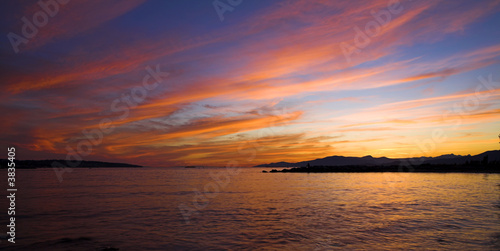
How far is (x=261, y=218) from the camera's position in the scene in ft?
77.0

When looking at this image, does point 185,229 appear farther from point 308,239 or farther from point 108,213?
point 108,213

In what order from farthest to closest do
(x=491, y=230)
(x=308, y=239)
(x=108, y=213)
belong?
(x=108, y=213) < (x=491, y=230) < (x=308, y=239)

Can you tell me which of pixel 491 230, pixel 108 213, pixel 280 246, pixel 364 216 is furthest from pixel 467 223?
pixel 108 213

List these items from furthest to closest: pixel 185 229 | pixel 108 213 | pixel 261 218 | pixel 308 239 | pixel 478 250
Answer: pixel 108 213 < pixel 261 218 < pixel 185 229 < pixel 308 239 < pixel 478 250

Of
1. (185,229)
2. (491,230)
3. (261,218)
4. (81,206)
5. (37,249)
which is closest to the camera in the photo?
(37,249)

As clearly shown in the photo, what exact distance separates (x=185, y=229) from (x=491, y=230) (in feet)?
66.0

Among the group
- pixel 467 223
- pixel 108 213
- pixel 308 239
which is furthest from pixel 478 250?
pixel 108 213

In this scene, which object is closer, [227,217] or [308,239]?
Result: [308,239]

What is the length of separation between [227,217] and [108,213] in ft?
37.1

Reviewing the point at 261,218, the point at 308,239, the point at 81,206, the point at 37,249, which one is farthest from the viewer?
the point at 81,206

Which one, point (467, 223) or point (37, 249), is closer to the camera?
point (37, 249)

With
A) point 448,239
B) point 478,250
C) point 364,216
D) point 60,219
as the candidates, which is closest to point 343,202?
point 364,216

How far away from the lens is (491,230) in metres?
18.2

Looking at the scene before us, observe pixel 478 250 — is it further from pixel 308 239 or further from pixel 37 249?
pixel 37 249
